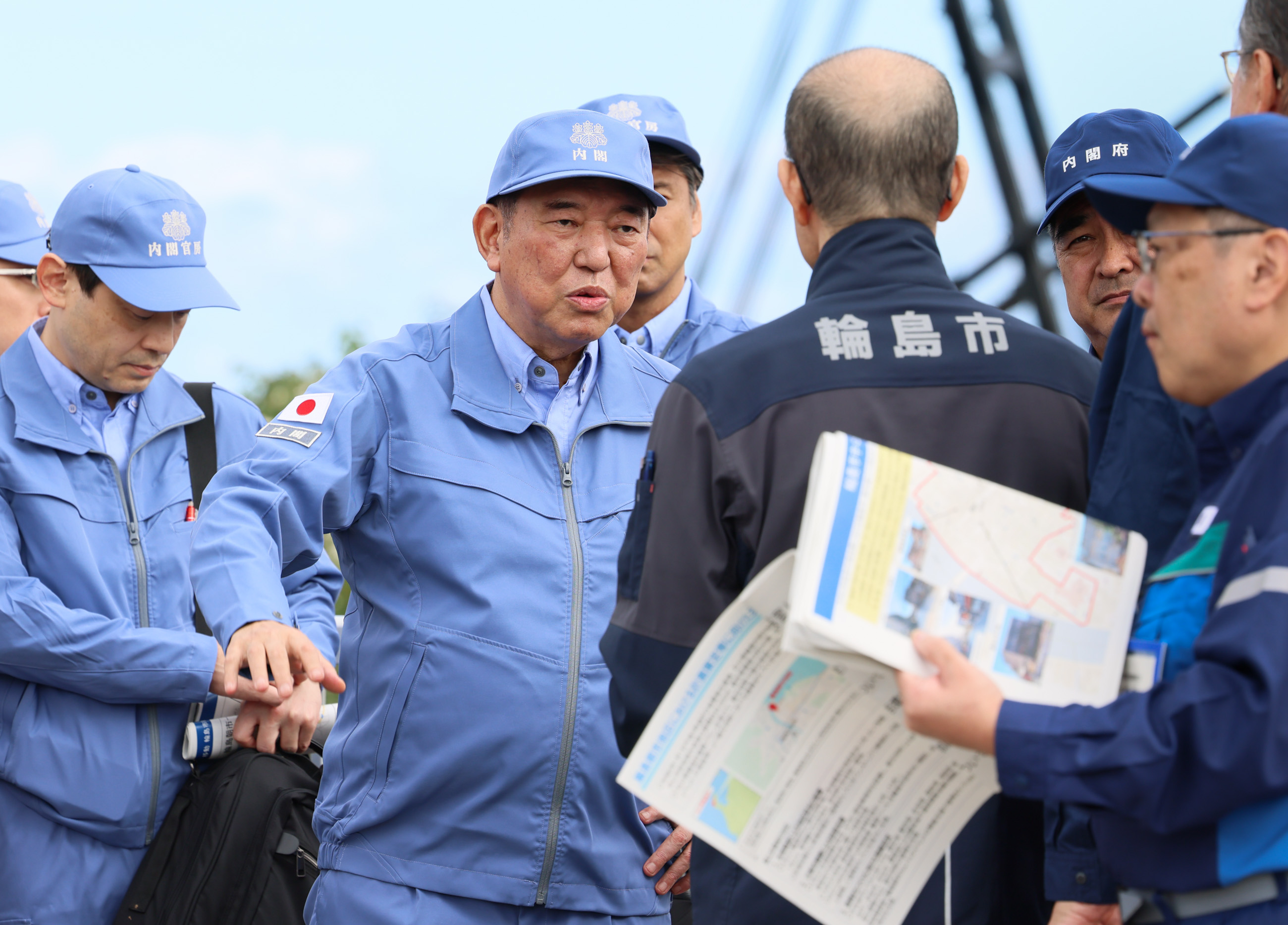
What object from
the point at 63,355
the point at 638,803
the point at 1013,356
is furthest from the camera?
the point at 63,355

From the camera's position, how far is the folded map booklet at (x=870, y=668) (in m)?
1.30

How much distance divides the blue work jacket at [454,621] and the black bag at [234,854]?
0.33m

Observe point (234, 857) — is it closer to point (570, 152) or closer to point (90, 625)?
point (90, 625)

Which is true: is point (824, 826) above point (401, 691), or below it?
above

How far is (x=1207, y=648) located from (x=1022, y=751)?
20 centimetres

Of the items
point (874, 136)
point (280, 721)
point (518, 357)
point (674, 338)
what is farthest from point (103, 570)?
point (874, 136)

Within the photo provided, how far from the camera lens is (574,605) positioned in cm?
230

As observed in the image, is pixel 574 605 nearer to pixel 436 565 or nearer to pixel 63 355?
pixel 436 565

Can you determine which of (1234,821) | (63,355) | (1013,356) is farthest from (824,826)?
(63,355)

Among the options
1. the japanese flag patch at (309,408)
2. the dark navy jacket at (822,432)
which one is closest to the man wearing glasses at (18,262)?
the japanese flag patch at (309,408)

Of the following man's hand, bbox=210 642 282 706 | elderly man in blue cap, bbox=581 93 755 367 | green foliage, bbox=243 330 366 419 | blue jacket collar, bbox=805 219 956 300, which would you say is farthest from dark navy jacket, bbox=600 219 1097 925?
green foliage, bbox=243 330 366 419

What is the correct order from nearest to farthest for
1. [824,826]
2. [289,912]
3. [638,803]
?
[824,826], [638,803], [289,912]

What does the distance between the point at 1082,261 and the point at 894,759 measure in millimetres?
1540

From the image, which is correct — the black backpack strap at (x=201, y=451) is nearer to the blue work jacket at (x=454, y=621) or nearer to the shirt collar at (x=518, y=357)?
the blue work jacket at (x=454, y=621)
